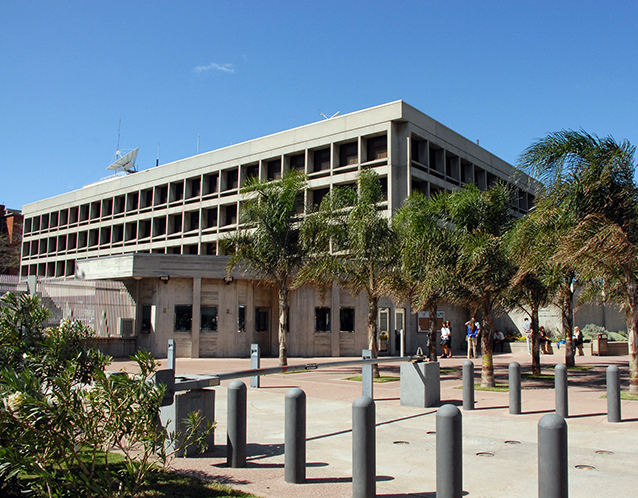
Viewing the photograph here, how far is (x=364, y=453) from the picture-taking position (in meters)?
5.37

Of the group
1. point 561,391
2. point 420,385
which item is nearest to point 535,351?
point 561,391

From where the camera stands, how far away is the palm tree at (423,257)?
15019 millimetres

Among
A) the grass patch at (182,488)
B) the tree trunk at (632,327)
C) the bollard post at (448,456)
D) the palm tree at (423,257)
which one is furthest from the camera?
the palm tree at (423,257)

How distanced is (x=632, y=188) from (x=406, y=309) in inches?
738

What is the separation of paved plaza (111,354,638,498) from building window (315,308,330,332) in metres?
15.0

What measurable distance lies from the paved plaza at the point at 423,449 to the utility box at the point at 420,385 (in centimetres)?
22

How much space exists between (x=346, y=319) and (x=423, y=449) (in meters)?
21.5

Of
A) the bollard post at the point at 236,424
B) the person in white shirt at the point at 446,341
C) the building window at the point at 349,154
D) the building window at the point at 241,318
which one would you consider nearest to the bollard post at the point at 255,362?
the bollard post at the point at 236,424

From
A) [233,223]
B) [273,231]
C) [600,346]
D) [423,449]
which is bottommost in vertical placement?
[423,449]

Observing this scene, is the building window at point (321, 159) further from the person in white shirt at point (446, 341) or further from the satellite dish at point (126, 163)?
the satellite dish at point (126, 163)

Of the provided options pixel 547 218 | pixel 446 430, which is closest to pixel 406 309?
pixel 547 218

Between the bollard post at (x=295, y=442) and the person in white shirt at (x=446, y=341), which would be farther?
the person in white shirt at (x=446, y=341)

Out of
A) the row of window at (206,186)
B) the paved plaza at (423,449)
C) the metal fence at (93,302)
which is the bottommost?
the paved plaza at (423,449)

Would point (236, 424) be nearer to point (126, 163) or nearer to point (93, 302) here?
point (93, 302)
